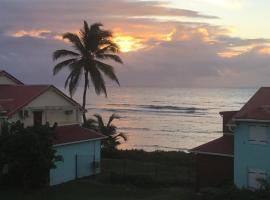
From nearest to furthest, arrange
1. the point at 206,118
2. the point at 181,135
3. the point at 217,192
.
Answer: the point at 217,192 → the point at 181,135 → the point at 206,118

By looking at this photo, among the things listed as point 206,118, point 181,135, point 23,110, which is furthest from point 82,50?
point 206,118

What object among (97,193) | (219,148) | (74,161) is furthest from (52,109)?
(219,148)

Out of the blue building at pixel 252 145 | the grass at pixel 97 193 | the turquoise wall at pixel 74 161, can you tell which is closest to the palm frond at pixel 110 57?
the turquoise wall at pixel 74 161

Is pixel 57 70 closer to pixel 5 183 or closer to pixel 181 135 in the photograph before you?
pixel 5 183

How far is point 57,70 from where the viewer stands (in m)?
41.4

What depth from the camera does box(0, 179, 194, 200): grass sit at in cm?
2597

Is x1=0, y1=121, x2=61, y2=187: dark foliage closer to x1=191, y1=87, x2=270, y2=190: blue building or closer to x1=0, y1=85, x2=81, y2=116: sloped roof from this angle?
x1=0, y1=85, x2=81, y2=116: sloped roof

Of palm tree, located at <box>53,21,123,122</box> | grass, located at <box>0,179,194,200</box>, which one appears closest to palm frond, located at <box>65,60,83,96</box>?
palm tree, located at <box>53,21,123,122</box>

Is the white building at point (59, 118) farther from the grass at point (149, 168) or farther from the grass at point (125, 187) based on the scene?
the grass at point (149, 168)

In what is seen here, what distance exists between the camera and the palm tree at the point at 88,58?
136ft

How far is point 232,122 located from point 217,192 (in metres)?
3.86

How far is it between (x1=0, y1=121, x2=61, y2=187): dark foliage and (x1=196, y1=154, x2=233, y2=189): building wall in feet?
25.3

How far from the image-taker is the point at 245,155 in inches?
993

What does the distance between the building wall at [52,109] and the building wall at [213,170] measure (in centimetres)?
1094
